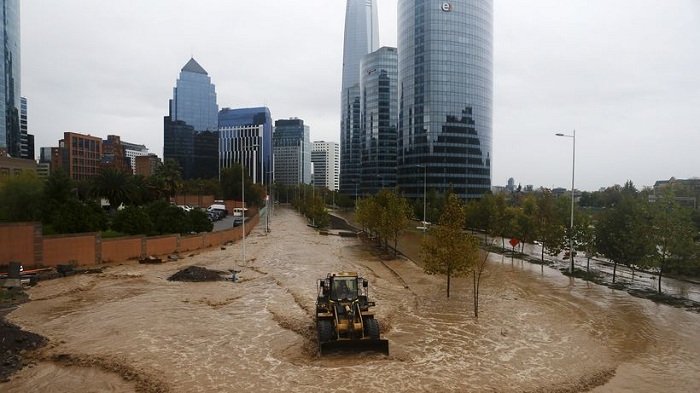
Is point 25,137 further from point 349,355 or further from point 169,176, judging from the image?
point 349,355

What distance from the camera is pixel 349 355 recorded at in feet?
49.8

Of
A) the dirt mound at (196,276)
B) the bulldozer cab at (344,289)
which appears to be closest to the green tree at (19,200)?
the dirt mound at (196,276)

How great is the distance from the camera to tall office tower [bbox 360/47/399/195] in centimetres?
18238

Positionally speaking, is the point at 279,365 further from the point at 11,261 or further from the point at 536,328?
the point at 11,261

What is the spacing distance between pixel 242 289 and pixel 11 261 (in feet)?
52.7

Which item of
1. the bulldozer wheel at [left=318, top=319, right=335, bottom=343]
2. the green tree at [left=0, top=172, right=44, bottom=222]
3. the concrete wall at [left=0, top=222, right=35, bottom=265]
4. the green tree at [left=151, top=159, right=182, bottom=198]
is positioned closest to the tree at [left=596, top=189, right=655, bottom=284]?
the bulldozer wheel at [left=318, top=319, right=335, bottom=343]

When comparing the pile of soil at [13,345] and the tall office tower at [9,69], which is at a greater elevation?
the tall office tower at [9,69]

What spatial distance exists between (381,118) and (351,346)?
175020 millimetres

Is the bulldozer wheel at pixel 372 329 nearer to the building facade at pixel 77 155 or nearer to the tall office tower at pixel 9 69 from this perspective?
the tall office tower at pixel 9 69

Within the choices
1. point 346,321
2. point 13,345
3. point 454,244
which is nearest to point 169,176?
point 13,345

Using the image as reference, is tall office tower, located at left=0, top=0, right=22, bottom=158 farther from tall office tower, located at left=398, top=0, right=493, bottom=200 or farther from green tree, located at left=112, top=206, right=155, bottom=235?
tall office tower, located at left=398, top=0, right=493, bottom=200

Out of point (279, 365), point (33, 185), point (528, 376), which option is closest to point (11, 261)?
point (33, 185)

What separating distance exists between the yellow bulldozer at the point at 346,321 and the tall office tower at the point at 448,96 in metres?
102

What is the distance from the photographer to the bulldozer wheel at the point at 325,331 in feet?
50.3
